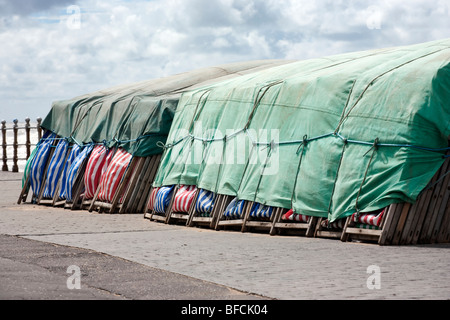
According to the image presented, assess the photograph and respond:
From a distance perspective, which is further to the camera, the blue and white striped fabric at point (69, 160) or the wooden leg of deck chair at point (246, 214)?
the blue and white striped fabric at point (69, 160)

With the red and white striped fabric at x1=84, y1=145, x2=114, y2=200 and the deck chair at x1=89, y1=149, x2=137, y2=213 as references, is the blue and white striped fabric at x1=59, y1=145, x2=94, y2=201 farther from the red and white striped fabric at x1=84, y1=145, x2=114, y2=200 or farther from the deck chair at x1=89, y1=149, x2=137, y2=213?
the deck chair at x1=89, y1=149, x2=137, y2=213

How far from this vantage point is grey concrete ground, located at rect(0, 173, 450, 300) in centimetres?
665

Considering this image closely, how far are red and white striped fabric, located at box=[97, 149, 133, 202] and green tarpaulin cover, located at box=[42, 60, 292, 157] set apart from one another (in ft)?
0.67

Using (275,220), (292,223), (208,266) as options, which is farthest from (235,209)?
(208,266)

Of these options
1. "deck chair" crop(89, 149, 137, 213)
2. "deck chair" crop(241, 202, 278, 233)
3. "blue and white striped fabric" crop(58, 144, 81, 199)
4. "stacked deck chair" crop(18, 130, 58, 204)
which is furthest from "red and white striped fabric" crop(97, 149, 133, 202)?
"deck chair" crop(241, 202, 278, 233)

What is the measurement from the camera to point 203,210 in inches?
499

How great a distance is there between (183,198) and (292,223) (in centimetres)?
265

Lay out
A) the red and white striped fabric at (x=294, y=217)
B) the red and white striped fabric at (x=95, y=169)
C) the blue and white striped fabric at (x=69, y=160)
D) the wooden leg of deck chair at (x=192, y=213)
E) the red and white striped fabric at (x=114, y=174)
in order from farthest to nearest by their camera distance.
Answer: the blue and white striped fabric at (x=69, y=160) → the red and white striped fabric at (x=95, y=169) → the red and white striped fabric at (x=114, y=174) → the wooden leg of deck chair at (x=192, y=213) → the red and white striped fabric at (x=294, y=217)

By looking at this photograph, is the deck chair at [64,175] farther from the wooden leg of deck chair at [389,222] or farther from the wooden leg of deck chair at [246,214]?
the wooden leg of deck chair at [389,222]

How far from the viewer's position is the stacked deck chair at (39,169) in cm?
1788

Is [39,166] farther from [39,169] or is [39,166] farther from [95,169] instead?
[95,169]

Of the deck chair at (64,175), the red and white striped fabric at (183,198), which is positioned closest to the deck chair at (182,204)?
the red and white striped fabric at (183,198)

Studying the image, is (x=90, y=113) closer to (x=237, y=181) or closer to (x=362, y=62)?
(x=237, y=181)

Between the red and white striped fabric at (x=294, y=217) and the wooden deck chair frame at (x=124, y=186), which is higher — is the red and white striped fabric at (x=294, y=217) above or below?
below
